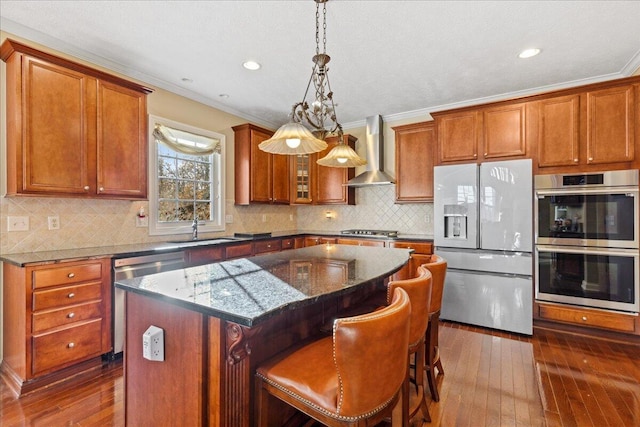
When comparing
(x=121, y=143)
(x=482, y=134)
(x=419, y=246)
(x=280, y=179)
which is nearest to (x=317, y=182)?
(x=280, y=179)

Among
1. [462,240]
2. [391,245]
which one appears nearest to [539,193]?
[462,240]

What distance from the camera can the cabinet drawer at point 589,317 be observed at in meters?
2.86

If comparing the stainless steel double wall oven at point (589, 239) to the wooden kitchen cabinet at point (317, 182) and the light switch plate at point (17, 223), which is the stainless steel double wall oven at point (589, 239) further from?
the light switch plate at point (17, 223)

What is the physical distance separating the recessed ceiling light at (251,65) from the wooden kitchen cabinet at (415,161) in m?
2.08

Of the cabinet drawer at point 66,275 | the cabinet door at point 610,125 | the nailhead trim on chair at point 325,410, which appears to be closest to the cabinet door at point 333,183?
the cabinet door at point 610,125

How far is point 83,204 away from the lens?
9.21 ft

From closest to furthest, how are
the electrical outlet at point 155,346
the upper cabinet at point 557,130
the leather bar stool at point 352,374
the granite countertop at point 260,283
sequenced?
the leather bar stool at point 352,374 < the granite countertop at point 260,283 < the electrical outlet at point 155,346 < the upper cabinet at point 557,130

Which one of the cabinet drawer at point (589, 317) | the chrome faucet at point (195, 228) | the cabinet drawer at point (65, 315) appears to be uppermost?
the chrome faucet at point (195, 228)

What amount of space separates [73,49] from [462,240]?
420cm

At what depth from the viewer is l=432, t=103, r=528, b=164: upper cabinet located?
130 inches

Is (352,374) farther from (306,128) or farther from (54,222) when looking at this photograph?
(54,222)

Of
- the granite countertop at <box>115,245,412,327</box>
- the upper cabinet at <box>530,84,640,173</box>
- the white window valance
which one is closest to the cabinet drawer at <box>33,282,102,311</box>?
the granite countertop at <box>115,245,412,327</box>

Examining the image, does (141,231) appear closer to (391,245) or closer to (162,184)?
(162,184)

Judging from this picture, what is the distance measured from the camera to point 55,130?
7.79 feet
